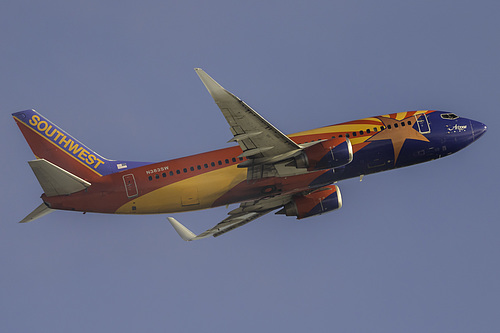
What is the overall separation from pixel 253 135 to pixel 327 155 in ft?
20.9

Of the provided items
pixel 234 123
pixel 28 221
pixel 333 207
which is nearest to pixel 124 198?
pixel 28 221

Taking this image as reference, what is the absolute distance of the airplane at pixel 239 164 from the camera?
2112 inches

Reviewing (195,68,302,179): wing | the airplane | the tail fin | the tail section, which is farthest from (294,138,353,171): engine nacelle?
the tail fin

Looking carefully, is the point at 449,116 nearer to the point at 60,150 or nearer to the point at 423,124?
the point at 423,124

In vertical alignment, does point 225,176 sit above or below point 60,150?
below

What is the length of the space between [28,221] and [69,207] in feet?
11.3

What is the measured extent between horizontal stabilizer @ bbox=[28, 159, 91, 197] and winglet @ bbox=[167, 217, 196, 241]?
9.96 metres

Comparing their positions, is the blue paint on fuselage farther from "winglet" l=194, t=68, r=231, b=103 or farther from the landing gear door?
"winglet" l=194, t=68, r=231, b=103

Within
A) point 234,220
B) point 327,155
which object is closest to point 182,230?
point 234,220

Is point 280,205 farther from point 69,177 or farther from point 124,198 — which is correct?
point 69,177

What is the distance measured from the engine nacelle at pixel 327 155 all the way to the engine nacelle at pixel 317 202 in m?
7.30

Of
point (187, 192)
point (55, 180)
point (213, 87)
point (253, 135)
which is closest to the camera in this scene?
point (213, 87)

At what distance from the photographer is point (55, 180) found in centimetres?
5344

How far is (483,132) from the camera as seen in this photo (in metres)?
60.3
